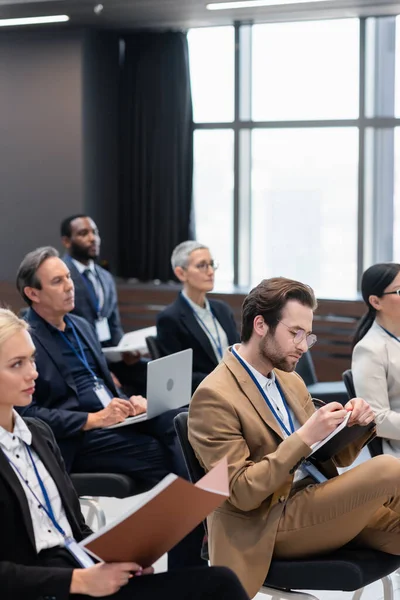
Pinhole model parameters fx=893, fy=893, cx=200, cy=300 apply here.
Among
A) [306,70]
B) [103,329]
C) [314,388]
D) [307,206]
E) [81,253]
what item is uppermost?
[306,70]

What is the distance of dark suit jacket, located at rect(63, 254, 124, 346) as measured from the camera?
6152 mm

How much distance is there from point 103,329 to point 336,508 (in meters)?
3.95

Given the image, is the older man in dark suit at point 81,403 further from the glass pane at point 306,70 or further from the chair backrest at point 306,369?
the glass pane at point 306,70

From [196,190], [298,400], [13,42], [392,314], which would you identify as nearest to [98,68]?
[13,42]

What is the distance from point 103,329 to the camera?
6332mm

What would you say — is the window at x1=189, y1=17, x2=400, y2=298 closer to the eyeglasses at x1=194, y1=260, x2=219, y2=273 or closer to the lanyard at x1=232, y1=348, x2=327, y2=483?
the eyeglasses at x1=194, y1=260, x2=219, y2=273

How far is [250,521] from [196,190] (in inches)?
277

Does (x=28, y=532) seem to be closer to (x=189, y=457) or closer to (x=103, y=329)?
(x=189, y=457)

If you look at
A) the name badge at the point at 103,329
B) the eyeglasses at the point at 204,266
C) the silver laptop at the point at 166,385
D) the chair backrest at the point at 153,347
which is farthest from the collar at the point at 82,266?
the silver laptop at the point at 166,385

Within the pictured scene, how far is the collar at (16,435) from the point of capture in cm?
230

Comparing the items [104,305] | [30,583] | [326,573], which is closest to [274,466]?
[326,573]

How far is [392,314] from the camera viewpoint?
371 cm

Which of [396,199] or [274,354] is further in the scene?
[396,199]

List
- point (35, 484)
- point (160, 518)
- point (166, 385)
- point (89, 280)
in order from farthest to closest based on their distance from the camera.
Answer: point (89, 280) → point (166, 385) → point (35, 484) → point (160, 518)
